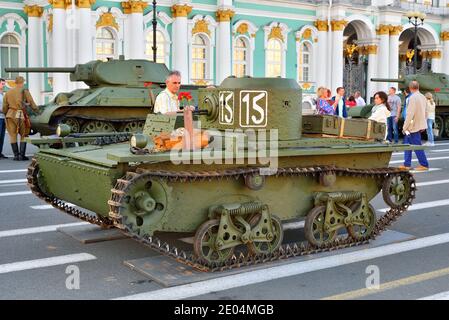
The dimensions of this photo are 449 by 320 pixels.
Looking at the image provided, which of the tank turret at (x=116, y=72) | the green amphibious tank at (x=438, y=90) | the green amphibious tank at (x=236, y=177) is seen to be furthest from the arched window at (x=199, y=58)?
the green amphibious tank at (x=236, y=177)

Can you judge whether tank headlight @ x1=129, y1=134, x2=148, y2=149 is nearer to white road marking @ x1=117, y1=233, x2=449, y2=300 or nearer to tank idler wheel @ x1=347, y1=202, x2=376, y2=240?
white road marking @ x1=117, y1=233, x2=449, y2=300

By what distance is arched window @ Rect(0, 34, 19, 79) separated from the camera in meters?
30.7

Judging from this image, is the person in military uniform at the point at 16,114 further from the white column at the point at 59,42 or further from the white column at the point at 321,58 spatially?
the white column at the point at 321,58

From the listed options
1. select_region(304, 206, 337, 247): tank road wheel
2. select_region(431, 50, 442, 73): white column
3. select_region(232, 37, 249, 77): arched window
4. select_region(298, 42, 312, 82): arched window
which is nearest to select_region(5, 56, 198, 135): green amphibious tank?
select_region(304, 206, 337, 247): tank road wheel

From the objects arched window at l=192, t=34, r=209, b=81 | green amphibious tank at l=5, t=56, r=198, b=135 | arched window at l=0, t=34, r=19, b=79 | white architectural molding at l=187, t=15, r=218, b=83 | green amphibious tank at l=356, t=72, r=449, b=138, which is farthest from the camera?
arched window at l=192, t=34, r=209, b=81

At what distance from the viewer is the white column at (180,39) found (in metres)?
32.6

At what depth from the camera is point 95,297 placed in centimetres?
577

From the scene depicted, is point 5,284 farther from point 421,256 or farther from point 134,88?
point 134,88

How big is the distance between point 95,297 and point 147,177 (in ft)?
3.74

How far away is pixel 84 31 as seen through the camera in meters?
29.3

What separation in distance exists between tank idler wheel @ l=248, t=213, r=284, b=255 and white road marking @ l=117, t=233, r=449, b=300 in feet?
0.82

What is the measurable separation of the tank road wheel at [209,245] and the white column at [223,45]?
91.7 feet

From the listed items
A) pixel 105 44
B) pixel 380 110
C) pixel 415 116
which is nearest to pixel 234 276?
pixel 380 110
